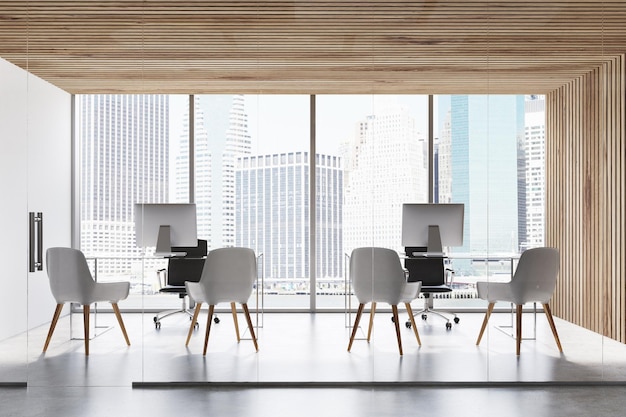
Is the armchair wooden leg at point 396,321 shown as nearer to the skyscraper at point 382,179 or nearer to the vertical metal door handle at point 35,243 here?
the skyscraper at point 382,179

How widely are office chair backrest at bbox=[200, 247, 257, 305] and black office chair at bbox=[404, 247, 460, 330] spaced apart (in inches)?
51.6

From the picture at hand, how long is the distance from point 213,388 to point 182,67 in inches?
108

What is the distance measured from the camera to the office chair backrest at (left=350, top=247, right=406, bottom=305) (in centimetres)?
554

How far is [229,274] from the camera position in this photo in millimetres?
5504

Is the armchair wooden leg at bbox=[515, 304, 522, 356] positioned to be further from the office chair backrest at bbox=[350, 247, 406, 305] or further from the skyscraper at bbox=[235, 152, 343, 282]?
the skyscraper at bbox=[235, 152, 343, 282]

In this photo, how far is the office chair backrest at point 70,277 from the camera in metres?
5.57

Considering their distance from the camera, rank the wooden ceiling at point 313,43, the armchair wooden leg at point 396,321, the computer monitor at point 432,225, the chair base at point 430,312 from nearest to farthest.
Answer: the chair base at point 430,312, the computer monitor at point 432,225, the armchair wooden leg at point 396,321, the wooden ceiling at point 313,43

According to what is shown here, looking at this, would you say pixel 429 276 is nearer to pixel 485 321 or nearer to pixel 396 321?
pixel 396 321

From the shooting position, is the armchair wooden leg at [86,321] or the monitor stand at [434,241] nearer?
Result: the monitor stand at [434,241]

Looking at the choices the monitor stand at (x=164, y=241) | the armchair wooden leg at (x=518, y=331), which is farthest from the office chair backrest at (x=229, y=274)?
the armchair wooden leg at (x=518, y=331)

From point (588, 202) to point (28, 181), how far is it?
485 cm

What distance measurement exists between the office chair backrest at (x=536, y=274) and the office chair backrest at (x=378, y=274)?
101 cm

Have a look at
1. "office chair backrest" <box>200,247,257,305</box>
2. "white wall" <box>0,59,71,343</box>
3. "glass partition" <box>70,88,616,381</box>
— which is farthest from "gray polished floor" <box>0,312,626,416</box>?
"white wall" <box>0,59,71,343</box>

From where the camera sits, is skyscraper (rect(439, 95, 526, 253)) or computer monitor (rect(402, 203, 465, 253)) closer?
computer monitor (rect(402, 203, 465, 253))
